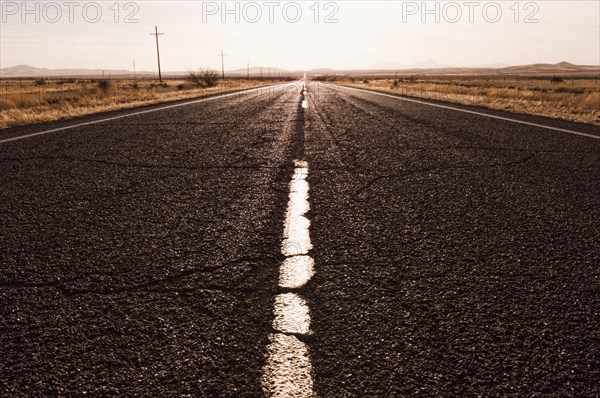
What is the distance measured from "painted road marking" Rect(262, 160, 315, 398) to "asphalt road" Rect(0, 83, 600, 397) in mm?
32

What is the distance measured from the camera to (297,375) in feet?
3.92

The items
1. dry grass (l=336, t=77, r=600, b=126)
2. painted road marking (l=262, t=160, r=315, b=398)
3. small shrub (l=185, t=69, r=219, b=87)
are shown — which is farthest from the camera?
small shrub (l=185, t=69, r=219, b=87)

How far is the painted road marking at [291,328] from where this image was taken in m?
1.16

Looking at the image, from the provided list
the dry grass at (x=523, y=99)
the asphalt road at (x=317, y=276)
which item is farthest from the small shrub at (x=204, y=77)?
the asphalt road at (x=317, y=276)

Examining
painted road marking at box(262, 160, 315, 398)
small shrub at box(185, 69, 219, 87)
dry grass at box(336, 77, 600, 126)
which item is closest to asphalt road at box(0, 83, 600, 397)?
painted road marking at box(262, 160, 315, 398)

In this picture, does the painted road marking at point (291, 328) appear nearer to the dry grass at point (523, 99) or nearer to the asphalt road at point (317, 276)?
the asphalt road at point (317, 276)

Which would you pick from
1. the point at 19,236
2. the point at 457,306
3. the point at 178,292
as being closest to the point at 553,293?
the point at 457,306

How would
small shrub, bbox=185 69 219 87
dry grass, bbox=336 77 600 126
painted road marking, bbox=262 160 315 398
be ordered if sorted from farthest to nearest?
small shrub, bbox=185 69 219 87 → dry grass, bbox=336 77 600 126 → painted road marking, bbox=262 160 315 398

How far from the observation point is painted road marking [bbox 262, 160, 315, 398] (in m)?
1.16

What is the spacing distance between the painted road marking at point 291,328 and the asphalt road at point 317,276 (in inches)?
1.3

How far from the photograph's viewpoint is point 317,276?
179cm

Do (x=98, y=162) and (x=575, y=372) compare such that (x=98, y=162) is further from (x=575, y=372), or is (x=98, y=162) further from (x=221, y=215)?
(x=575, y=372)

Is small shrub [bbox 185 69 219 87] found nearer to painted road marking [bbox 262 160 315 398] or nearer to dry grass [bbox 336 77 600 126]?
dry grass [bbox 336 77 600 126]

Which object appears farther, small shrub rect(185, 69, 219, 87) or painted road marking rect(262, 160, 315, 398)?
small shrub rect(185, 69, 219, 87)
